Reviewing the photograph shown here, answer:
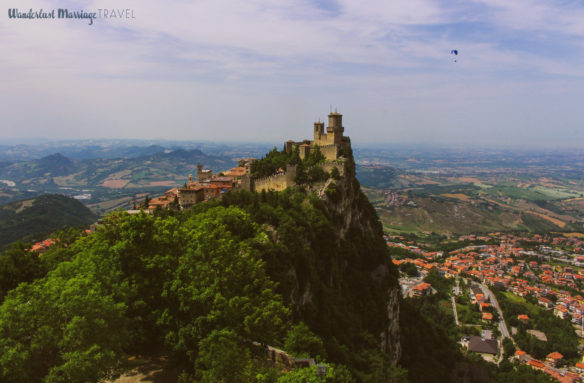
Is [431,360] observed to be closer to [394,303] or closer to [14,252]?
[394,303]

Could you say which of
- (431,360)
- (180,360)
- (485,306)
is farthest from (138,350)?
(485,306)

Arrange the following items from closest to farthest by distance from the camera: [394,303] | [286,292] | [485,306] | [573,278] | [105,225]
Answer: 1. [105,225]
2. [286,292]
3. [394,303]
4. [485,306]
5. [573,278]

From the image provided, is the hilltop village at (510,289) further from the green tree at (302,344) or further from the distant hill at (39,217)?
the distant hill at (39,217)

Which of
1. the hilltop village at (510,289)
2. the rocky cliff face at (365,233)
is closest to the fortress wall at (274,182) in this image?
the rocky cliff face at (365,233)

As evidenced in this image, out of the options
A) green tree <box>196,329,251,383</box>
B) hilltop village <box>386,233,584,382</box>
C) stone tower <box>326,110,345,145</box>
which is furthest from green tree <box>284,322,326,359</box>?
hilltop village <box>386,233,584,382</box>

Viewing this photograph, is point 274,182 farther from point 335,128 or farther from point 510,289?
point 510,289

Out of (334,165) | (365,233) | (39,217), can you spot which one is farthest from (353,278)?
(39,217)

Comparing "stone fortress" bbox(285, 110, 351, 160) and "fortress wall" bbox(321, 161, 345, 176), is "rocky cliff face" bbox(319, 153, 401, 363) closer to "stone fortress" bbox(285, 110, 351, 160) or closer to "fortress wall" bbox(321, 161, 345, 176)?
"fortress wall" bbox(321, 161, 345, 176)
